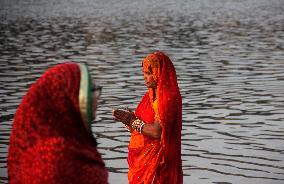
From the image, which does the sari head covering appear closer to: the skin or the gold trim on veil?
the gold trim on veil

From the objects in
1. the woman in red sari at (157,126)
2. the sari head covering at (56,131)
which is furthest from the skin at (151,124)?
the sari head covering at (56,131)

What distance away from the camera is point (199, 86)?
590 inches

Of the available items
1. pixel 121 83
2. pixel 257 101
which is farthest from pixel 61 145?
pixel 121 83

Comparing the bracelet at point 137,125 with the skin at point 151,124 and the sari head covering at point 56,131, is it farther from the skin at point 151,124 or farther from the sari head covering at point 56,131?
the sari head covering at point 56,131

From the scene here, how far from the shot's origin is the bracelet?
18.3 ft

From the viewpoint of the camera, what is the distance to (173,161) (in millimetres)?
5656

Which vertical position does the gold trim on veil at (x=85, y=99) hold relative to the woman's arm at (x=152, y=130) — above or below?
above

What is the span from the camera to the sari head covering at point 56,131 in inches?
134

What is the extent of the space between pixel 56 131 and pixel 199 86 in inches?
460

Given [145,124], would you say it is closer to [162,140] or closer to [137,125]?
[137,125]

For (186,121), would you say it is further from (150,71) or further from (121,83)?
(150,71)

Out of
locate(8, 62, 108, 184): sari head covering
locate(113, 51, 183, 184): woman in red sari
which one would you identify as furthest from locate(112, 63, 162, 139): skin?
locate(8, 62, 108, 184): sari head covering

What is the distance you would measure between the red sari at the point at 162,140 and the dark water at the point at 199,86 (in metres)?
2.39

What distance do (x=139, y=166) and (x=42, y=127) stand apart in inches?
98.7
